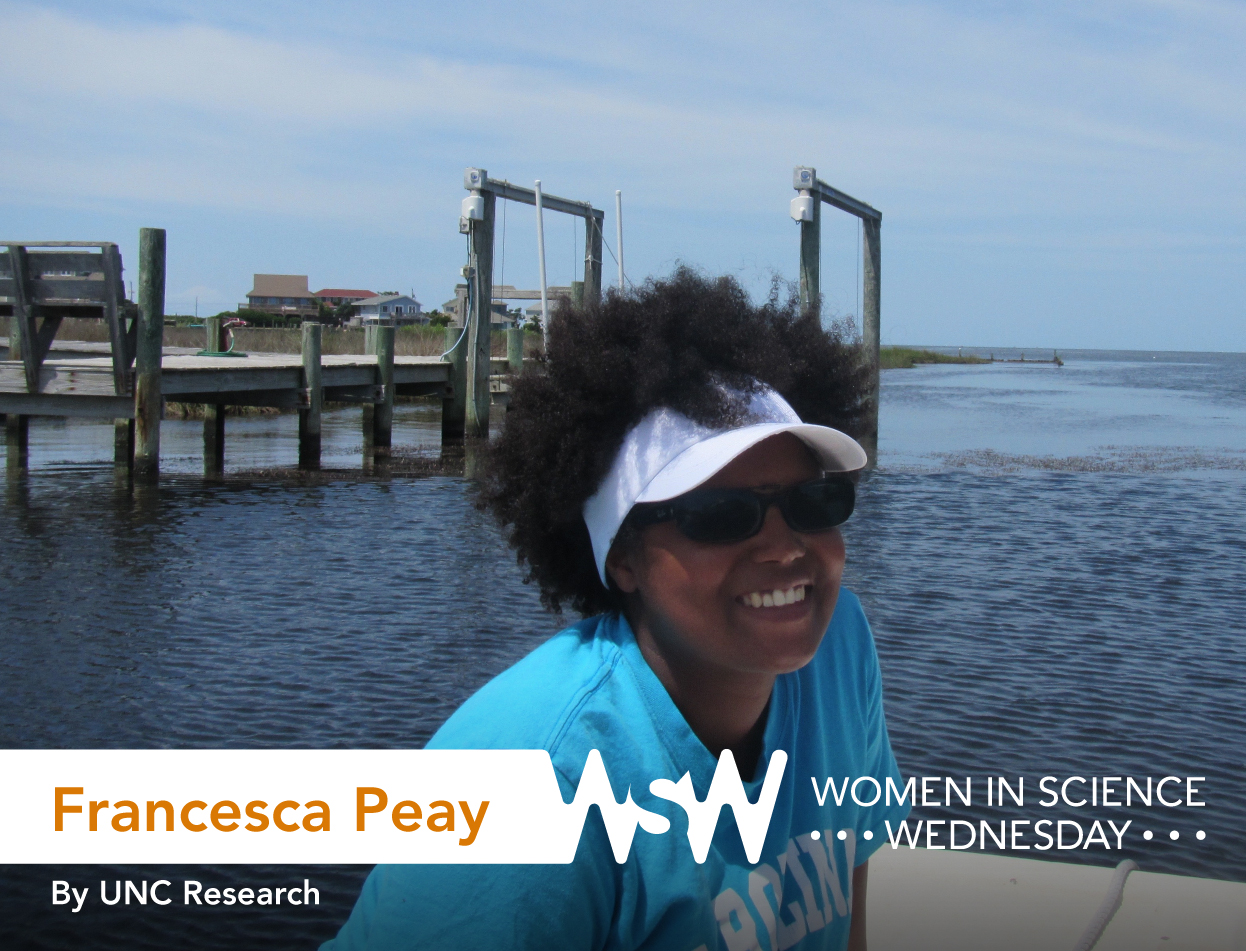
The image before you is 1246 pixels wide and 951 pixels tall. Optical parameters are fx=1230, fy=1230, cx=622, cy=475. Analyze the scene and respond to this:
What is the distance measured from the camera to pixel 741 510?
1.89 meters

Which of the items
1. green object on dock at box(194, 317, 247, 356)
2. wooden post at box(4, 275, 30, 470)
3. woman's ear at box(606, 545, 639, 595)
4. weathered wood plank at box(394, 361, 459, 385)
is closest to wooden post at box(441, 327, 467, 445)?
weathered wood plank at box(394, 361, 459, 385)

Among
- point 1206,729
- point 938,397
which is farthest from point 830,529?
point 938,397

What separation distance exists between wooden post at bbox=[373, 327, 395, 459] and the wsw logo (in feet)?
55.7

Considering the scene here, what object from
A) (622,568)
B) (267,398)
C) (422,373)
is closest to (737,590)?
(622,568)

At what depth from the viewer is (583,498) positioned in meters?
2.04

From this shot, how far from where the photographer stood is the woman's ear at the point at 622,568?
1978mm

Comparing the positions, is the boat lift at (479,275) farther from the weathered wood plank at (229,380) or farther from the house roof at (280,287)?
the house roof at (280,287)

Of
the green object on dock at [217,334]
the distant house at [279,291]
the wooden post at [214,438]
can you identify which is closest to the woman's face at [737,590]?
the wooden post at [214,438]

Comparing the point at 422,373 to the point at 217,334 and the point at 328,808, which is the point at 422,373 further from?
the point at 328,808

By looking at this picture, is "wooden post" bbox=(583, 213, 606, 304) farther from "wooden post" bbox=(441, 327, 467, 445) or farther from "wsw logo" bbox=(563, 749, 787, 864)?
"wsw logo" bbox=(563, 749, 787, 864)

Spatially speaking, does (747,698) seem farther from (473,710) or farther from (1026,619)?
(1026,619)

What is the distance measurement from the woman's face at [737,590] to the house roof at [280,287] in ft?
432

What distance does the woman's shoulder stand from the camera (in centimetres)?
163

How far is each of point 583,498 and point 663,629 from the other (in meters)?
0.26
